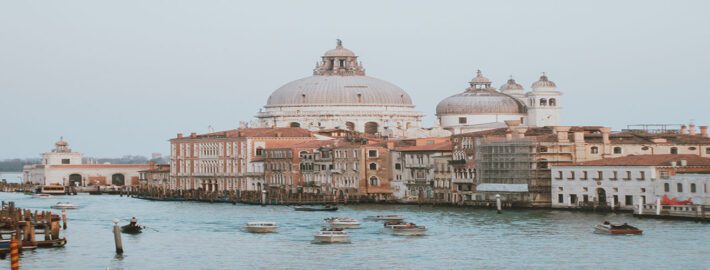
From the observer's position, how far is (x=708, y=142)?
6319cm

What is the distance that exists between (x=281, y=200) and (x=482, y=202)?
37.8 feet

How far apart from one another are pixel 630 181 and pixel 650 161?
88cm

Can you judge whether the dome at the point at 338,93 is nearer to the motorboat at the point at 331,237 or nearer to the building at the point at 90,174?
the building at the point at 90,174

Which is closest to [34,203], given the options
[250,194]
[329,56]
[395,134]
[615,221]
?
[250,194]

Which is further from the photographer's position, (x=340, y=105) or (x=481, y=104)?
(x=340, y=105)

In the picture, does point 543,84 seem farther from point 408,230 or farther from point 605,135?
point 408,230

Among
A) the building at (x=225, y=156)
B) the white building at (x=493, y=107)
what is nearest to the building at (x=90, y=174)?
the building at (x=225, y=156)

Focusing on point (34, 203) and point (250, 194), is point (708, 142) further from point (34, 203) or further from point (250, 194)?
point (34, 203)

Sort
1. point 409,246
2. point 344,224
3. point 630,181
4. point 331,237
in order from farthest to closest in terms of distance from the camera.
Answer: point 630,181 < point 344,224 < point 331,237 < point 409,246

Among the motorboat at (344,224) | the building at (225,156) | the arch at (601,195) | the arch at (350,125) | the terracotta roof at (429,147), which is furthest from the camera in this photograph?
the arch at (350,125)

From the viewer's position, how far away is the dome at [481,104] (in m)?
89.2

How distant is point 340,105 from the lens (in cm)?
9281

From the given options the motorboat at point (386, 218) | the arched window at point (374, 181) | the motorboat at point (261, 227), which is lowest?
the motorboat at point (261, 227)

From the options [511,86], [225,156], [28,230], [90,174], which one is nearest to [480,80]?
[511,86]
